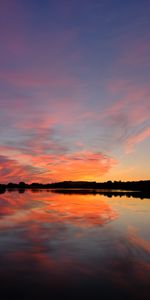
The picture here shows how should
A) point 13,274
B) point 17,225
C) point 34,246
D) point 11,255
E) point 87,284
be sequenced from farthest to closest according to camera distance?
point 17,225 < point 34,246 < point 11,255 < point 13,274 < point 87,284

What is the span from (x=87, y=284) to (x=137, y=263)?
3169 millimetres

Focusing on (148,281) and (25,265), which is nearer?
(148,281)

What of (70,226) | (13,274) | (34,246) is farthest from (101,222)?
(13,274)

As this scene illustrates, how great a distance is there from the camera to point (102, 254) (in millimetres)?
14594

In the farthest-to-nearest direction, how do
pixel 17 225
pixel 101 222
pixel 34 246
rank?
1. pixel 101 222
2. pixel 17 225
3. pixel 34 246

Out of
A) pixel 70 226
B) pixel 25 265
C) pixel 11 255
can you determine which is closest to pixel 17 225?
pixel 70 226

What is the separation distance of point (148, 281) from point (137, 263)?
2.06m

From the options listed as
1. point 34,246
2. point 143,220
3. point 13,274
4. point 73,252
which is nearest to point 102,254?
point 73,252

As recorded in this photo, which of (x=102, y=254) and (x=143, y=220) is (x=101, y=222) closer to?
(x=143, y=220)

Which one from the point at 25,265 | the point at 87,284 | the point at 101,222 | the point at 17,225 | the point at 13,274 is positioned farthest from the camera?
the point at 101,222

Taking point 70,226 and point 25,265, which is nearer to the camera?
point 25,265

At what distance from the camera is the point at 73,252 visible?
1490cm

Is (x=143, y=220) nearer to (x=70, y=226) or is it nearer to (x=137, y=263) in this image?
(x=70, y=226)

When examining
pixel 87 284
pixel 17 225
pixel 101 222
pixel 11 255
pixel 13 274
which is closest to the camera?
pixel 87 284
